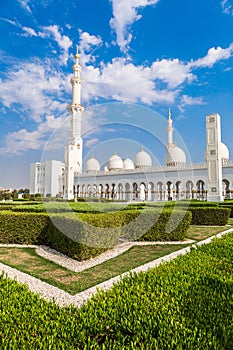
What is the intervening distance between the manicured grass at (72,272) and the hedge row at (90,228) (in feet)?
1.94

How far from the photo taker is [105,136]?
36.7 feet

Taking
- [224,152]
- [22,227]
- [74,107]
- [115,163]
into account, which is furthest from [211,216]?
[74,107]

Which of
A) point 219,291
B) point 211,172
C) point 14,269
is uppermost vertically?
point 211,172

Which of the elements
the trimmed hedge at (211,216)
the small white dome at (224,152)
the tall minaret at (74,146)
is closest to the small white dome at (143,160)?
the tall minaret at (74,146)

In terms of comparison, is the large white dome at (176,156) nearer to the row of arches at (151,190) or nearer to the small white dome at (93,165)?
the row of arches at (151,190)

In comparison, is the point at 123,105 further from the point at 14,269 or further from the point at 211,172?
the point at 211,172

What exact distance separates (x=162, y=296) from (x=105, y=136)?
8.75m

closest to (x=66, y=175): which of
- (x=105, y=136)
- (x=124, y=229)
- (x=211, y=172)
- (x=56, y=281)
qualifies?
(x=211, y=172)

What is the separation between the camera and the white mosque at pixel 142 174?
117 ft

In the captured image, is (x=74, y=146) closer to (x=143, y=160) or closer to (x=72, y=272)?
(x=143, y=160)

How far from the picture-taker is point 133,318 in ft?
8.64

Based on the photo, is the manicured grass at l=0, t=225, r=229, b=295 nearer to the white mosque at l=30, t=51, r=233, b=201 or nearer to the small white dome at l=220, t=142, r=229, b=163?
the white mosque at l=30, t=51, r=233, b=201

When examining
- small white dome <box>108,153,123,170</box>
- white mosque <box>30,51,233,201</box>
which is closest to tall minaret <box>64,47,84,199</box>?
white mosque <box>30,51,233,201</box>

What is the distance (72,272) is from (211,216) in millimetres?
9324
